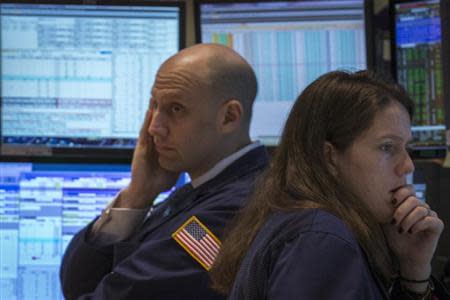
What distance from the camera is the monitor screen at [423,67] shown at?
6.98 feet

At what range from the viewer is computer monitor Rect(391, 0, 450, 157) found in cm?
213

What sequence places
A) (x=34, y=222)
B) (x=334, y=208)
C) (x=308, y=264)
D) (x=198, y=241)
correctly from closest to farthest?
1. (x=308, y=264)
2. (x=334, y=208)
3. (x=198, y=241)
4. (x=34, y=222)

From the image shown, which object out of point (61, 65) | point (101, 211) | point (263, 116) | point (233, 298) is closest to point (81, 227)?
point (101, 211)

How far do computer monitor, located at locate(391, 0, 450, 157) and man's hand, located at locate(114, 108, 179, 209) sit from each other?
0.69 metres

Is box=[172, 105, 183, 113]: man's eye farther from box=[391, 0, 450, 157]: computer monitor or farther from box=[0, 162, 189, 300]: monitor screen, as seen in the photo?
box=[391, 0, 450, 157]: computer monitor

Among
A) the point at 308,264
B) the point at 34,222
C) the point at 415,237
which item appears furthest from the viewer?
the point at 34,222

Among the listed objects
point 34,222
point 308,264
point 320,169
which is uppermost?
point 320,169

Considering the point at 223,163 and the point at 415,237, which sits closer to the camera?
the point at 415,237

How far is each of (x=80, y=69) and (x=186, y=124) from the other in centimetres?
51

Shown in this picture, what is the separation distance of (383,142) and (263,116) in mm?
1042

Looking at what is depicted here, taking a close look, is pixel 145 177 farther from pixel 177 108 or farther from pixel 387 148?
pixel 387 148

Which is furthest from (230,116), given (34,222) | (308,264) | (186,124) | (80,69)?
(308,264)

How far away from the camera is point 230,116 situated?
75.7 inches

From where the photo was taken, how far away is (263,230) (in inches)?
48.1
